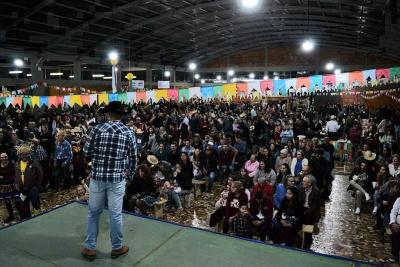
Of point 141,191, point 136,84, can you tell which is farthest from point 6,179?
point 136,84

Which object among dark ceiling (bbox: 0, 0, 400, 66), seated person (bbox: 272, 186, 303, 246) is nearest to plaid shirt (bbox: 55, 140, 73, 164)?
seated person (bbox: 272, 186, 303, 246)

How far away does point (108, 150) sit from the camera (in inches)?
117

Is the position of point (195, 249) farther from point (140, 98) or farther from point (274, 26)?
point (274, 26)

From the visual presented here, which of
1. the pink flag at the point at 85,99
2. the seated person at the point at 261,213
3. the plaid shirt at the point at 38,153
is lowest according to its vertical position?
the seated person at the point at 261,213

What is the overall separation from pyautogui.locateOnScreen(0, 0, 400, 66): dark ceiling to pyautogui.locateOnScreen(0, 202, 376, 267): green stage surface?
11.7 metres

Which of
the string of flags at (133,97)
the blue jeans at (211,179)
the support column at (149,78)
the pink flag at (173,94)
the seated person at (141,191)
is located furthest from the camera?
the support column at (149,78)

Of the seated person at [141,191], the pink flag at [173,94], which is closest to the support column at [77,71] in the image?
the pink flag at [173,94]

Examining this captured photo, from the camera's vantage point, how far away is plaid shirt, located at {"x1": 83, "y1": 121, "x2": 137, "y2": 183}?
2.96m

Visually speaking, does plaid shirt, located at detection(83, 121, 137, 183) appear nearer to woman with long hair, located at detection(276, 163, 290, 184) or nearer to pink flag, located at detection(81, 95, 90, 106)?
woman with long hair, located at detection(276, 163, 290, 184)

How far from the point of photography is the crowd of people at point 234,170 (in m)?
5.04

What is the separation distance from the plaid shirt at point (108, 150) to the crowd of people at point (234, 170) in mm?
198

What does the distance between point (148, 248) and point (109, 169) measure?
91cm

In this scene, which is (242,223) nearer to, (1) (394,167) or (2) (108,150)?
(2) (108,150)

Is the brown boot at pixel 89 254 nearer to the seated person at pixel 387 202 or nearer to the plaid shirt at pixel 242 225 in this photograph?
the plaid shirt at pixel 242 225
